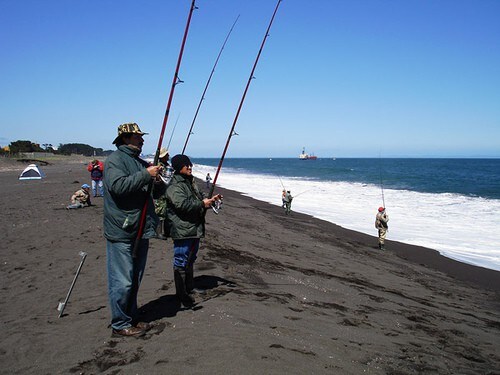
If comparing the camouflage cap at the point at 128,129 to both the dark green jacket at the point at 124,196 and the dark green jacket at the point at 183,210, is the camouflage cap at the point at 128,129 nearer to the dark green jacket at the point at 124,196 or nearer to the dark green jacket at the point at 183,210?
the dark green jacket at the point at 124,196

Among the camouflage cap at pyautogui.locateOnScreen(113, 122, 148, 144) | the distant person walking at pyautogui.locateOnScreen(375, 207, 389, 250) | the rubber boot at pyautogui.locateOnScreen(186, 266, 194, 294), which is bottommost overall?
the distant person walking at pyautogui.locateOnScreen(375, 207, 389, 250)

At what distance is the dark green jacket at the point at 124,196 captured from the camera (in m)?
3.37

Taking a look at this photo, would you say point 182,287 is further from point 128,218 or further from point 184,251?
point 128,218

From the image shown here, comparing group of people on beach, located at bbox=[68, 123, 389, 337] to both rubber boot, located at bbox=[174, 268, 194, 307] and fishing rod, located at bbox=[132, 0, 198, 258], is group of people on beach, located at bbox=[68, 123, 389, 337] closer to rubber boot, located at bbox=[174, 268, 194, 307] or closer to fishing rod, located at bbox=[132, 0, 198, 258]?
fishing rod, located at bbox=[132, 0, 198, 258]


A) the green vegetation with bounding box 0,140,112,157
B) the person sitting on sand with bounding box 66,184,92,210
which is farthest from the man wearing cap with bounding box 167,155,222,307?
the green vegetation with bounding box 0,140,112,157

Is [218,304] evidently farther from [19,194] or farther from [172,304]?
[19,194]

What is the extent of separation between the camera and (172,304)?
4602mm

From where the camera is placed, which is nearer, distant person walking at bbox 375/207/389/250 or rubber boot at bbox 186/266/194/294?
rubber boot at bbox 186/266/194/294

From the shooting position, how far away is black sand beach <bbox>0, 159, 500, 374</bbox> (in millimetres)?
3389

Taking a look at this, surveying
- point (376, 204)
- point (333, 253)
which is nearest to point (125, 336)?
point (333, 253)

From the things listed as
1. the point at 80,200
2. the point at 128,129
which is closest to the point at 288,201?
the point at 80,200

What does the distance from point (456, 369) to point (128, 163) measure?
12.6ft

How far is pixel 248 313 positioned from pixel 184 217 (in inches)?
51.4

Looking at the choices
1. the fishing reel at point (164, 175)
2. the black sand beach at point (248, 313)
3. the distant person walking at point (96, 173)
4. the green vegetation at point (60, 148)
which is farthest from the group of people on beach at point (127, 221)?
the green vegetation at point (60, 148)
